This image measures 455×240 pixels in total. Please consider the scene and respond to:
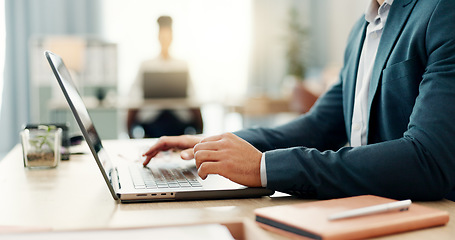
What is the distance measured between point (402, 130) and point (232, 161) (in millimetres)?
402

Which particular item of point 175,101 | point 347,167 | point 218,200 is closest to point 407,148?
point 347,167

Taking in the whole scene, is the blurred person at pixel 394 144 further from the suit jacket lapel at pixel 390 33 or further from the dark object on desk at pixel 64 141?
the dark object on desk at pixel 64 141

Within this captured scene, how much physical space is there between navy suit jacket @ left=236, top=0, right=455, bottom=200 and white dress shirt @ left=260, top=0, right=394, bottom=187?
0.28 feet

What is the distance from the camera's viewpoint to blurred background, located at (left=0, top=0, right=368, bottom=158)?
530 cm

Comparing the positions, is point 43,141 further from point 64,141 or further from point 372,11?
point 372,11

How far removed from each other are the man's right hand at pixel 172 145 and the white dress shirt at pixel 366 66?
1.28 ft

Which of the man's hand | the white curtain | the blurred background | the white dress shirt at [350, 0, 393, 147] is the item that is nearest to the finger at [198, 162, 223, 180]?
the man's hand

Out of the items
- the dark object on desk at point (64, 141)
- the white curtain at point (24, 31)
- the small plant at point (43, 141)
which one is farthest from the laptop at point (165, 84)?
the small plant at point (43, 141)

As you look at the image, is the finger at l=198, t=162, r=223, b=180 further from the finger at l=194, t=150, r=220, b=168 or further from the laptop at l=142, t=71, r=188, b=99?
the laptop at l=142, t=71, r=188, b=99

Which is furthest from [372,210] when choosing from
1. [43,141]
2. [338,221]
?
[43,141]

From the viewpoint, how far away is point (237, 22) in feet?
19.3

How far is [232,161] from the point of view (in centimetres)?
86

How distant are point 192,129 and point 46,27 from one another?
8.00ft

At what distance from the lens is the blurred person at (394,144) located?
2.76 feet
